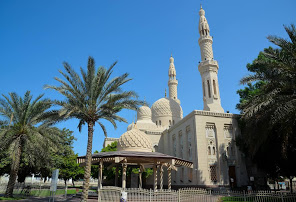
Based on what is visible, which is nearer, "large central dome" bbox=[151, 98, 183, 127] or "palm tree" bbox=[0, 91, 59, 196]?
"palm tree" bbox=[0, 91, 59, 196]

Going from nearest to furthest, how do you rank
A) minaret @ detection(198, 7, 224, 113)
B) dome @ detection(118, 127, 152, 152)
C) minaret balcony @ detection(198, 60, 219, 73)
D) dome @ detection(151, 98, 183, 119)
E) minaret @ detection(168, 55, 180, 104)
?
dome @ detection(118, 127, 152, 152)
minaret @ detection(198, 7, 224, 113)
minaret balcony @ detection(198, 60, 219, 73)
dome @ detection(151, 98, 183, 119)
minaret @ detection(168, 55, 180, 104)

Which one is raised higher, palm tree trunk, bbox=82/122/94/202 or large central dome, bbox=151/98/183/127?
large central dome, bbox=151/98/183/127

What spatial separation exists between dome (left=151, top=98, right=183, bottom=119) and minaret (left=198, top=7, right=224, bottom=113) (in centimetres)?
1064

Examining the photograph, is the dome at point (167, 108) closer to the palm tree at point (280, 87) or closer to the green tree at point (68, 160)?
the green tree at point (68, 160)

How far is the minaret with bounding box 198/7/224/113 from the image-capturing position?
1042 inches

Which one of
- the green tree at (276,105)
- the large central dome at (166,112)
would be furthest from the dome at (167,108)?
the green tree at (276,105)

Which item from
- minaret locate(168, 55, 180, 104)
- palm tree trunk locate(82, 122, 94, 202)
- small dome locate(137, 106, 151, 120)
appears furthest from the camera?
minaret locate(168, 55, 180, 104)

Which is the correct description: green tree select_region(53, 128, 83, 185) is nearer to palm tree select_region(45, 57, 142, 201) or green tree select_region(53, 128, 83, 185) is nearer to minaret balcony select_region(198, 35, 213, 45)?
palm tree select_region(45, 57, 142, 201)

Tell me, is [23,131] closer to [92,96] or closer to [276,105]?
[92,96]

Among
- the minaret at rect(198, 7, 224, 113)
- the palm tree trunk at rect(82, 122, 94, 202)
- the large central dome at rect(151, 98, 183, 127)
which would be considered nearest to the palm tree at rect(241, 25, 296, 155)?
the palm tree trunk at rect(82, 122, 94, 202)

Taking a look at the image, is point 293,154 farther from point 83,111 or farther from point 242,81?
point 83,111

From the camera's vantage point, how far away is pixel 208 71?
27.6 meters

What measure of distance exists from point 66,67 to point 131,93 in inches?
156

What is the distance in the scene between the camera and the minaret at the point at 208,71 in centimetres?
2647
